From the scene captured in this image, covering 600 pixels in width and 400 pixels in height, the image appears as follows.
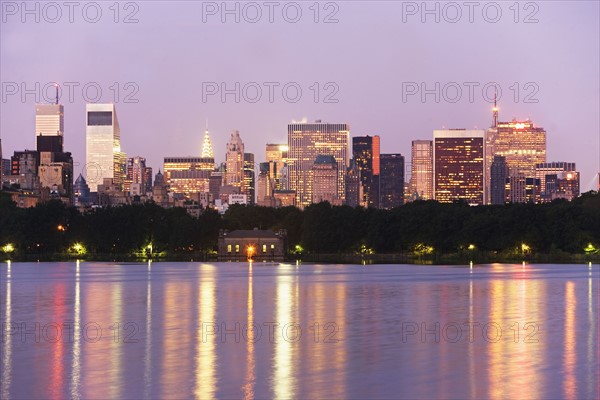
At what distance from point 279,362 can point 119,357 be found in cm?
547

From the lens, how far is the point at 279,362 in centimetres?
3525

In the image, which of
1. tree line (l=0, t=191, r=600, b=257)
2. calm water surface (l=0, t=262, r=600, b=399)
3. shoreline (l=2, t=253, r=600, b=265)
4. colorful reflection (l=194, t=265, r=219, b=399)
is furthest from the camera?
tree line (l=0, t=191, r=600, b=257)

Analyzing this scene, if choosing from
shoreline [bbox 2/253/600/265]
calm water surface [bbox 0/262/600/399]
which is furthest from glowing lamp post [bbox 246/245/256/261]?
calm water surface [bbox 0/262/600/399]

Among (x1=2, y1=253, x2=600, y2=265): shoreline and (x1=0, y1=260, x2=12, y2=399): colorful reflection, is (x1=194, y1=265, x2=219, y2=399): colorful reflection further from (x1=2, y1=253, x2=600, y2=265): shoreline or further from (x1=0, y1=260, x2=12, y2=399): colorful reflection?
(x1=2, y1=253, x2=600, y2=265): shoreline

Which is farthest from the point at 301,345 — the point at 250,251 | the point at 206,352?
the point at 250,251

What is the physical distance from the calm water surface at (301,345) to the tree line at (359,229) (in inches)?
3324

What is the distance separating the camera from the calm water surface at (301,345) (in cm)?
3070

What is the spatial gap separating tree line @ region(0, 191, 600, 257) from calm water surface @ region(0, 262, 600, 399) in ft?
277

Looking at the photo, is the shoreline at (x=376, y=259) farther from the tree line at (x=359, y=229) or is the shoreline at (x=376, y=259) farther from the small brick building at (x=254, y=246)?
the small brick building at (x=254, y=246)

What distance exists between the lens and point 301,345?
4003 centimetres

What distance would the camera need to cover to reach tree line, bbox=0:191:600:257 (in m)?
155

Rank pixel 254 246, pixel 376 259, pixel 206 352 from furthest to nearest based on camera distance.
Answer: pixel 254 246 → pixel 376 259 → pixel 206 352

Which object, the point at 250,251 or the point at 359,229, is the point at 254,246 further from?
the point at 359,229

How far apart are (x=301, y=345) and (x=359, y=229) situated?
138 metres
